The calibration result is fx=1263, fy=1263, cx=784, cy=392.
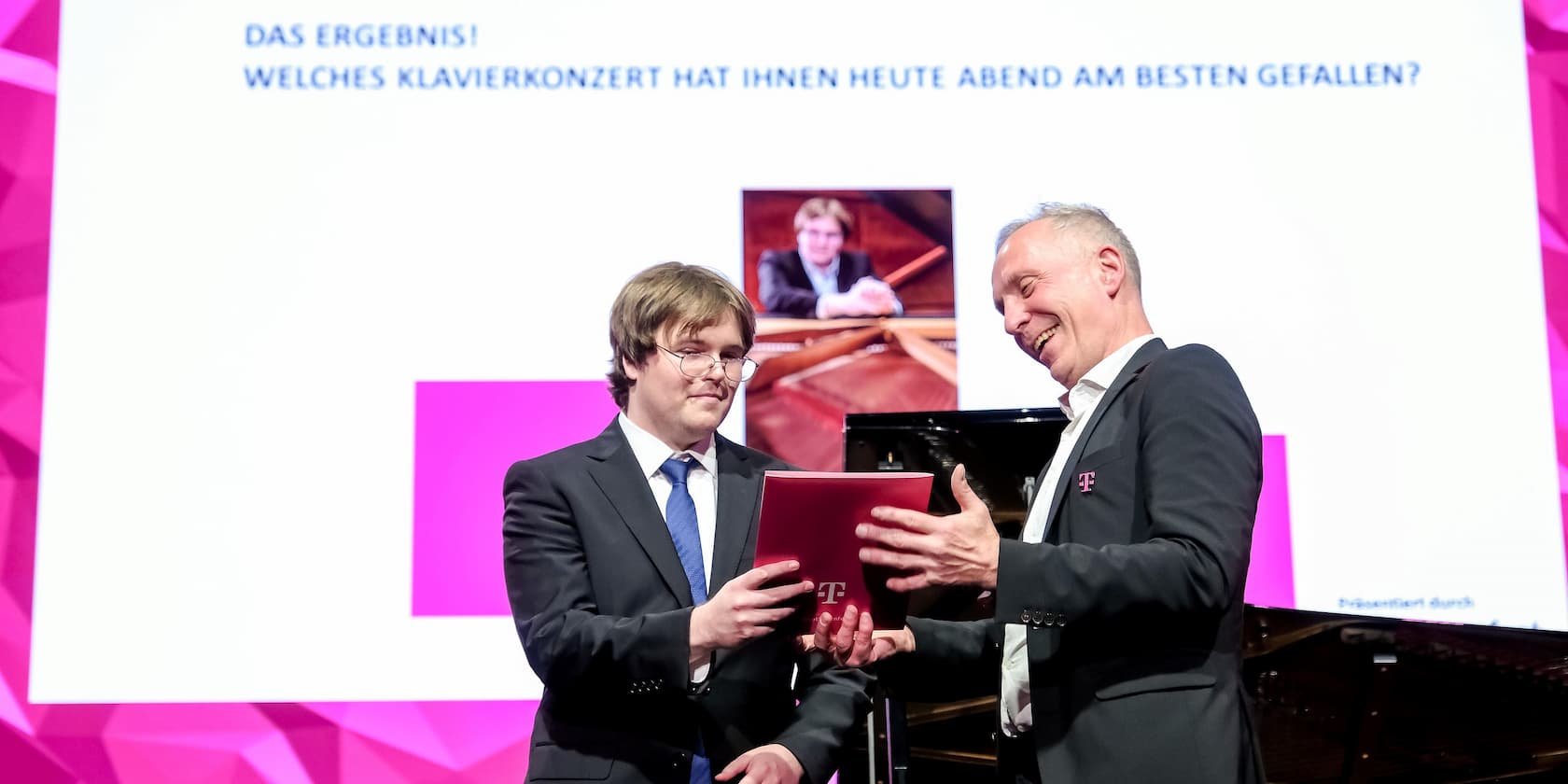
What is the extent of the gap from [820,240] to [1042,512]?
1.84 m

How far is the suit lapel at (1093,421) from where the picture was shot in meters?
2.14

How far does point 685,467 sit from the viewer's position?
8.07 ft

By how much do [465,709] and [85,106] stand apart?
2.21 meters

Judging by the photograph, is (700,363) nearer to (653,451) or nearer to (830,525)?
(653,451)

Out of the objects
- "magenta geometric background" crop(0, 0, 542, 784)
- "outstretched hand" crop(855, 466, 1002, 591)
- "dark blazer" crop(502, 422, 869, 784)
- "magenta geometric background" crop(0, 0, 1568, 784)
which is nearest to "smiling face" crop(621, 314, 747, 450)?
"dark blazer" crop(502, 422, 869, 784)

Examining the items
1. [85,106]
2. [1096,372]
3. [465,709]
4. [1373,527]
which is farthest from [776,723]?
[85,106]

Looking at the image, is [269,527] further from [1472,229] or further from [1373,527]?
[1472,229]

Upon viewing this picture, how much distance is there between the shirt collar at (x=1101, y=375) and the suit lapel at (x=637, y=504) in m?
0.70

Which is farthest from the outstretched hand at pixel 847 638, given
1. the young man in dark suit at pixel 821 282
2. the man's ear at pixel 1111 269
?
the young man in dark suit at pixel 821 282

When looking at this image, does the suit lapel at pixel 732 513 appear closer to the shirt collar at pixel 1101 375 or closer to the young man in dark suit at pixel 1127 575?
the young man in dark suit at pixel 1127 575

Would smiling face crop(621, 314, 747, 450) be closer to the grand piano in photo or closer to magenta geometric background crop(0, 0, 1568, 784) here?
the grand piano in photo

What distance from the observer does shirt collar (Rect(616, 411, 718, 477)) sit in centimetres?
243

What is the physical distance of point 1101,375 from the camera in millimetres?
2270

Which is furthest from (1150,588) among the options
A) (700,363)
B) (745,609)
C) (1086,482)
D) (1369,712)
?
(1369,712)
